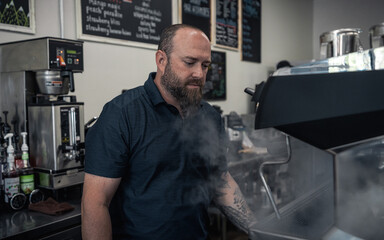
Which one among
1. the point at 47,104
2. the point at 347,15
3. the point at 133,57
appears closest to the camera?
the point at 47,104

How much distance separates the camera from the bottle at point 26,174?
2012 mm

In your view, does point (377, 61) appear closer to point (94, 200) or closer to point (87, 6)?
point (94, 200)

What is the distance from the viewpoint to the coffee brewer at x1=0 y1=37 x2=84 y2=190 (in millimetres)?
2053

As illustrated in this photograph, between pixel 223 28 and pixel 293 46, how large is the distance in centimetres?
202

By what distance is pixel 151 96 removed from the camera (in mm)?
1569

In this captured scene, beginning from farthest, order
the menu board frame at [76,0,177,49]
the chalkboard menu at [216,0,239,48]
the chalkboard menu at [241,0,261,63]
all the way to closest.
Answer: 1. the chalkboard menu at [241,0,261,63]
2. the chalkboard menu at [216,0,239,48]
3. the menu board frame at [76,0,177,49]

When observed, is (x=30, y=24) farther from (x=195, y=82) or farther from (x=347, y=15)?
(x=347, y=15)

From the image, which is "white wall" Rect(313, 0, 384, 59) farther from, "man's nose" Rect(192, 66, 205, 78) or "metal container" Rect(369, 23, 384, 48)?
"man's nose" Rect(192, 66, 205, 78)

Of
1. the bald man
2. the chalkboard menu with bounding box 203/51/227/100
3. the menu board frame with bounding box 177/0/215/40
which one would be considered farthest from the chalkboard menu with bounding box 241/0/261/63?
the bald man

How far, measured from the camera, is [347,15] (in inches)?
235

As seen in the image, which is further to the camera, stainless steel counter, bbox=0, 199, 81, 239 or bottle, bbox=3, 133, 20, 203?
bottle, bbox=3, 133, 20, 203

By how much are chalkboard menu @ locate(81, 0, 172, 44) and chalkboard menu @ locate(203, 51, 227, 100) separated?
0.84 meters

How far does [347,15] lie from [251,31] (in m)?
2.16

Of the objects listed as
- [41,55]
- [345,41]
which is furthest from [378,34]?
[41,55]
